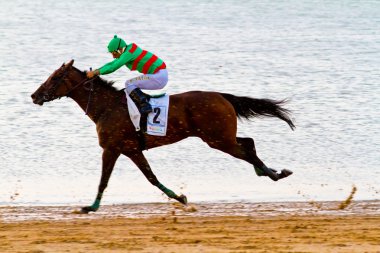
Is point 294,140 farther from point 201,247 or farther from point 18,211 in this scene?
point 201,247

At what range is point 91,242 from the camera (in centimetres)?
779

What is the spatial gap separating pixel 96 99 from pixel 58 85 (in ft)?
1.58

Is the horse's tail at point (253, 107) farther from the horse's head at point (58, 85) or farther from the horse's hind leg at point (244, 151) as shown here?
the horse's head at point (58, 85)

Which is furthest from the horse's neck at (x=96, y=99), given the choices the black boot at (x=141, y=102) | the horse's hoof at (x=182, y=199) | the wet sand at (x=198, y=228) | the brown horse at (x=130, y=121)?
the horse's hoof at (x=182, y=199)

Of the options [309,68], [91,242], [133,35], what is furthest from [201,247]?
[133,35]

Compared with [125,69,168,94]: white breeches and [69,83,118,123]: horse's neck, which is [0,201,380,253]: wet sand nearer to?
[69,83,118,123]: horse's neck

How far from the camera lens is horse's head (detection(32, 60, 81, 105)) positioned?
403 inches

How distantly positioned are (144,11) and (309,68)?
584 inches

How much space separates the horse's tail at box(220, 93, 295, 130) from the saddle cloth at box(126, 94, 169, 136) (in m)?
0.82

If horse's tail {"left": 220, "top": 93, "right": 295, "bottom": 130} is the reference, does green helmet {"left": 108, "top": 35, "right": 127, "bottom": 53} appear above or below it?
above

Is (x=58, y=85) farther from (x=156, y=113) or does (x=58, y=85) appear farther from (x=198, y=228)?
(x=198, y=228)

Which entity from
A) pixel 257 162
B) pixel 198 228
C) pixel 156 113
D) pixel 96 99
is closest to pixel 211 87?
pixel 257 162

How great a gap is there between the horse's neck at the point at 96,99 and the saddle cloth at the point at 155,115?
0.86 feet

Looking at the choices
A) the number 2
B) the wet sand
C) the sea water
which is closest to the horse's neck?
the number 2
